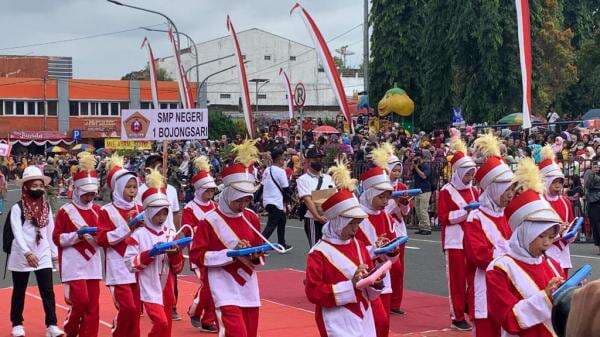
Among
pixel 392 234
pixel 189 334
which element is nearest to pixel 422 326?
pixel 392 234

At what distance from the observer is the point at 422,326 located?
425 inches

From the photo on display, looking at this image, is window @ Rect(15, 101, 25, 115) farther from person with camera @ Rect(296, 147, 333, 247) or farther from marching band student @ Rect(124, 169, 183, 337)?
marching band student @ Rect(124, 169, 183, 337)

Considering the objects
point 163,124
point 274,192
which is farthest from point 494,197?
point 163,124

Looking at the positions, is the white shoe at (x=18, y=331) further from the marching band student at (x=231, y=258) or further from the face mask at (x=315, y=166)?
the face mask at (x=315, y=166)

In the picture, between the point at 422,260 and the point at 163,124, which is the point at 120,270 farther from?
the point at 163,124

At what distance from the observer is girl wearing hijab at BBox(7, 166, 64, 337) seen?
1038 cm

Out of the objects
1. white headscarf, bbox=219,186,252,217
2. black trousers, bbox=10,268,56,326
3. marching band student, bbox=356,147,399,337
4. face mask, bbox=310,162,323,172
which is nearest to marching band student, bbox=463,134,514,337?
marching band student, bbox=356,147,399,337

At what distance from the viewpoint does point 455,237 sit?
10281 mm

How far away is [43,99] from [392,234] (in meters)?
63.5

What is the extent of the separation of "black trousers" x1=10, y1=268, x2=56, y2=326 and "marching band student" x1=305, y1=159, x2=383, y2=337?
470cm

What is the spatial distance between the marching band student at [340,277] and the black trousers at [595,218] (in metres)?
10.8

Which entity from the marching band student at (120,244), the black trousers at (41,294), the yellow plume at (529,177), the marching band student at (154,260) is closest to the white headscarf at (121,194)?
the marching band student at (120,244)

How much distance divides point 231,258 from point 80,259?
253 centimetres

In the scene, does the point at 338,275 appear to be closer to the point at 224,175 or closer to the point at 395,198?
the point at 224,175
